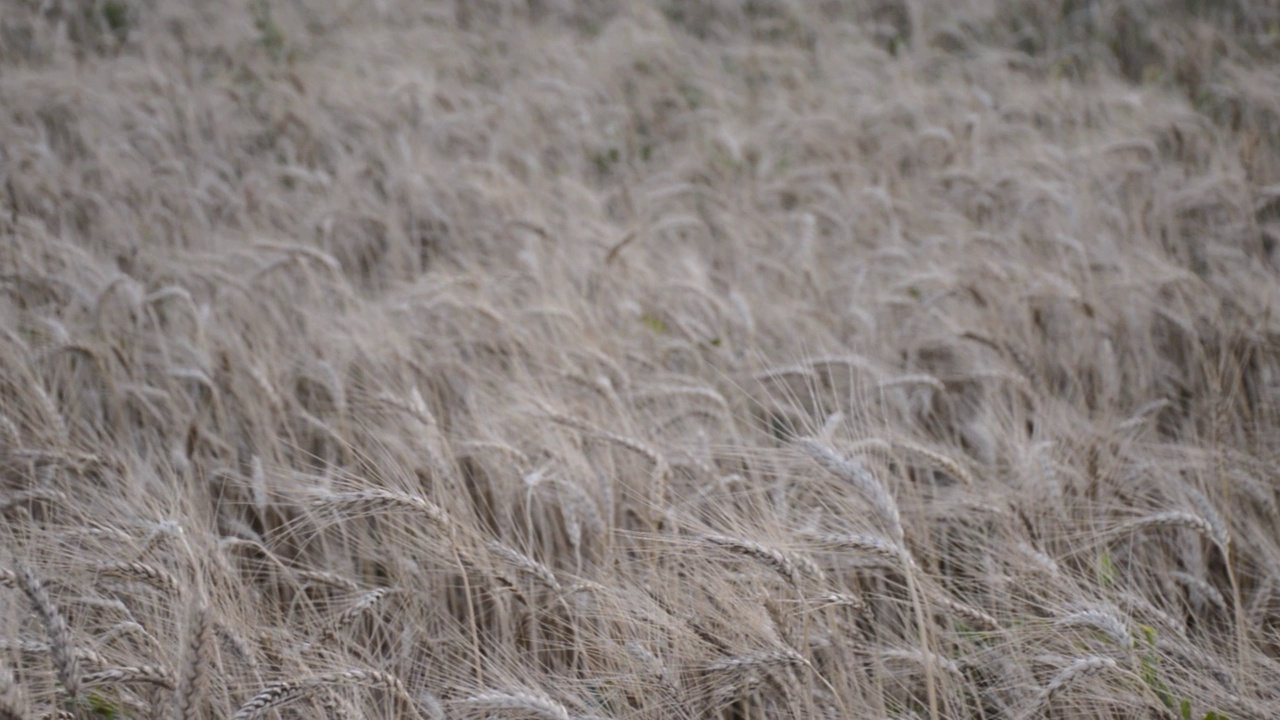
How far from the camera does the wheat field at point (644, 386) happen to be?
54.6 inches

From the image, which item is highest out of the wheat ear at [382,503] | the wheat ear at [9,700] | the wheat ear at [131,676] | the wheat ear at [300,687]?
the wheat ear at [9,700]

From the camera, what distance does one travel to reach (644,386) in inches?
86.7

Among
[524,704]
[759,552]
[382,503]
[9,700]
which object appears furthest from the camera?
[382,503]

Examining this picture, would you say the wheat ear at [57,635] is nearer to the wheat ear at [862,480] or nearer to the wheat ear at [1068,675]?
the wheat ear at [862,480]

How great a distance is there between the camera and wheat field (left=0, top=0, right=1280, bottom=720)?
1386 mm

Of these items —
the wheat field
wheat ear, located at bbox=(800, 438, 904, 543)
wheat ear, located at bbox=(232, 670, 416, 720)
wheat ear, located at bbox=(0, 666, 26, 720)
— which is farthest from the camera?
the wheat field

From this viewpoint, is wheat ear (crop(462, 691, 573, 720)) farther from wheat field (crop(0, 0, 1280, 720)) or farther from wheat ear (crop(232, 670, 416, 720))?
wheat ear (crop(232, 670, 416, 720))

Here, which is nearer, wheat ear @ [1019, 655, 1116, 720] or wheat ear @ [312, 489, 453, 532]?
wheat ear @ [1019, 655, 1116, 720]

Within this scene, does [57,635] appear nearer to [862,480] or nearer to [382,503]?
[382,503]

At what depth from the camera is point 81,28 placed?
589cm

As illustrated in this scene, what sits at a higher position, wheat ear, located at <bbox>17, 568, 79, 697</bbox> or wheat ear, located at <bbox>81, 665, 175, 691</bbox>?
wheat ear, located at <bbox>17, 568, 79, 697</bbox>

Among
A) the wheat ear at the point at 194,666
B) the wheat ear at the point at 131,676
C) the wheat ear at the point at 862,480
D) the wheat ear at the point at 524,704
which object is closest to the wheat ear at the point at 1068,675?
the wheat ear at the point at 862,480

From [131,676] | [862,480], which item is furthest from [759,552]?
[131,676]

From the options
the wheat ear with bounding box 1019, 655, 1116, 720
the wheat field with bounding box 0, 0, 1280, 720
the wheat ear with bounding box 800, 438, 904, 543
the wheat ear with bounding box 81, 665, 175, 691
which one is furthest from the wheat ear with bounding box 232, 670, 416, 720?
the wheat ear with bounding box 1019, 655, 1116, 720
